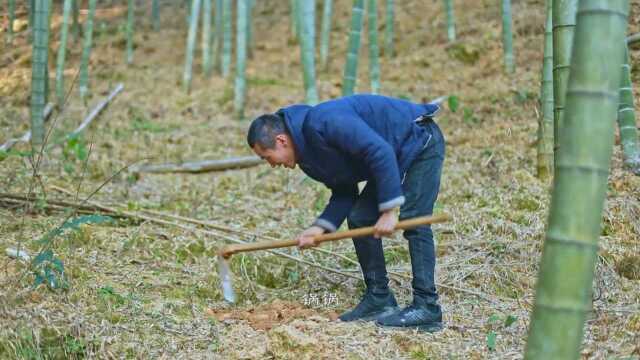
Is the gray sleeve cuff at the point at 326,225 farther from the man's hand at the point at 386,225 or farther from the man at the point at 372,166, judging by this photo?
the man's hand at the point at 386,225

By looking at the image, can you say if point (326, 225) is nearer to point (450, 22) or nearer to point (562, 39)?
point (562, 39)

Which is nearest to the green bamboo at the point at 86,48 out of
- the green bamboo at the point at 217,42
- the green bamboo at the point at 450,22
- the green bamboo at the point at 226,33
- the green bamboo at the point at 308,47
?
the green bamboo at the point at 226,33

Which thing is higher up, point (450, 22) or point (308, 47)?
point (450, 22)

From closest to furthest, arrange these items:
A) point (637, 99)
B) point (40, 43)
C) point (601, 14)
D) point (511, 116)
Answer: point (601, 14) < point (40, 43) < point (637, 99) < point (511, 116)

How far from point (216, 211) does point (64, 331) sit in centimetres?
284

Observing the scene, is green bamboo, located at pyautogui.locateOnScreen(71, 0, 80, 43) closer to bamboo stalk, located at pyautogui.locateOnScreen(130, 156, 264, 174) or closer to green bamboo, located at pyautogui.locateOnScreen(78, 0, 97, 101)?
green bamboo, located at pyautogui.locateOnScreen(78, 0, 97, 101)

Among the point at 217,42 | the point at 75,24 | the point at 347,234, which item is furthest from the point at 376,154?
the point at 75,24

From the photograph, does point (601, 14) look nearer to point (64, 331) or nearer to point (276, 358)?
point (276, 358)

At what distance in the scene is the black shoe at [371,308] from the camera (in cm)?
369

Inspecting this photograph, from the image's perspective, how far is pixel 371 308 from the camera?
373 cm

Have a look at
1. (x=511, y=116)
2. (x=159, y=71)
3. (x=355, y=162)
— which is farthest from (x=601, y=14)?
(x=159, y=71)

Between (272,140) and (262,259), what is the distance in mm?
1458

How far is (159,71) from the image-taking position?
50.6ft

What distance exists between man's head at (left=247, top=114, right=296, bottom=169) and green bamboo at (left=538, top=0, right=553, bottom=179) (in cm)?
305
